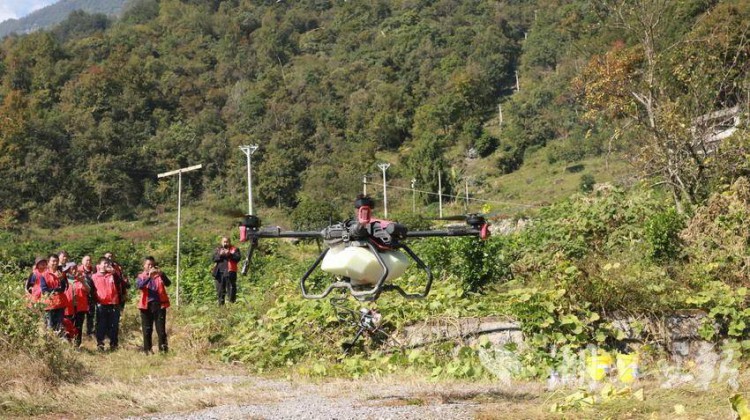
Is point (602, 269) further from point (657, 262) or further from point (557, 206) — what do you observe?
point (557, 206)

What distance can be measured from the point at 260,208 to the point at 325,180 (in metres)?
6.87

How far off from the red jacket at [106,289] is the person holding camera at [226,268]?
200cm

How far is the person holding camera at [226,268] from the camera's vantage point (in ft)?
41.2

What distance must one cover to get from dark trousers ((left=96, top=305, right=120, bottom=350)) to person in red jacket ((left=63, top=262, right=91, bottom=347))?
0.82 feet

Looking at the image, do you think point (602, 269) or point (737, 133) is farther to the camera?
point (737, 133)

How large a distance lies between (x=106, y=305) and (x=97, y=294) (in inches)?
9.0

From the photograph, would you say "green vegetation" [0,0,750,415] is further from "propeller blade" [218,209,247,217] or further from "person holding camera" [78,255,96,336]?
"propeller blade" [218,209,247,217]

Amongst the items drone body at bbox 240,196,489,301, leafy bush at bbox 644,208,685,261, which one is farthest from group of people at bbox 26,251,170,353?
leafy bush at bbox 644,208,685,261

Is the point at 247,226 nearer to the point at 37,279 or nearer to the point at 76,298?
the point at 37,279

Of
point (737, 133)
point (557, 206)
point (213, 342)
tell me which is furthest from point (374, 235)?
point (737, 133)

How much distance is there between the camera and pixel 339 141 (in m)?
80.4

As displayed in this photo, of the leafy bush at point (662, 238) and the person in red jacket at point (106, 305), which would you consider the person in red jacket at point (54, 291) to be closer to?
the person in red jacket at point (106, 305)

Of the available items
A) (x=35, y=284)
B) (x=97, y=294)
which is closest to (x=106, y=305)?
(x=97, y=294)

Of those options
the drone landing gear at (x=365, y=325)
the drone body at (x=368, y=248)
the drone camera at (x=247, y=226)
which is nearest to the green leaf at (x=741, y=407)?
the drone body at (x=368, y=248)
